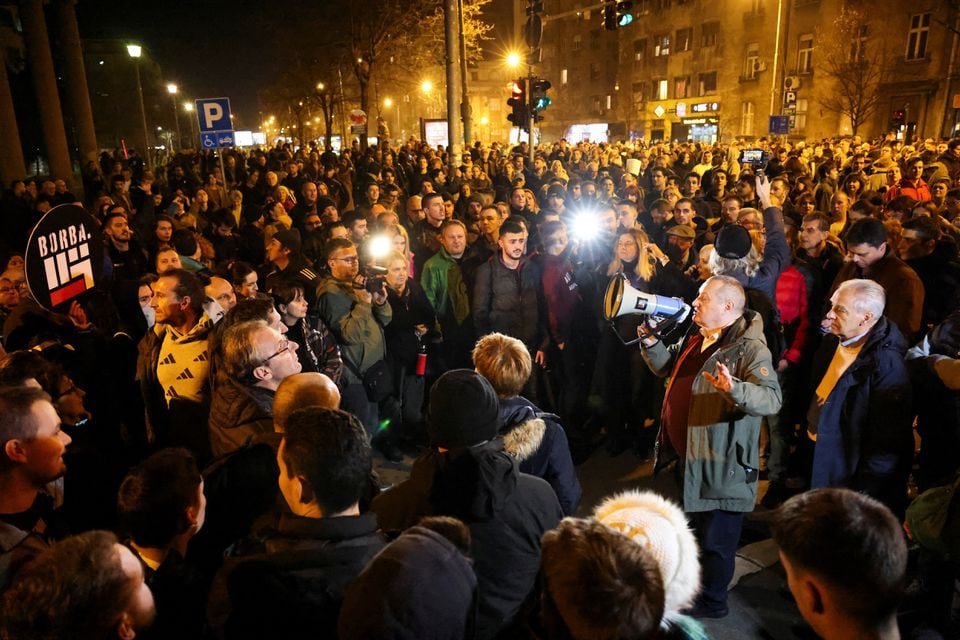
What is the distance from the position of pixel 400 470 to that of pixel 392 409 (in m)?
0.54

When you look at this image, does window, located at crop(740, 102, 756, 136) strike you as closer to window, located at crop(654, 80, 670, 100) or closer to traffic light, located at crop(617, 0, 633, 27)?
window, located at crop(654, 80, 670, 100)

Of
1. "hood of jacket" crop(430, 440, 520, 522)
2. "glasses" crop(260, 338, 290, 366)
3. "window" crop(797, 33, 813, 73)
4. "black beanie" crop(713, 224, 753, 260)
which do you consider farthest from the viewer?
"window" crop(797, 33, 813, 73)

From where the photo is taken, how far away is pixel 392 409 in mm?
5816

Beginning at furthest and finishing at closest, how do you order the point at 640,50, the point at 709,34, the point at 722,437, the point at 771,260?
1. the point at 640,50
2. the point at 709,34
3. the point at 771,260
4. the point at 722,437

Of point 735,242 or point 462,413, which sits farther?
point 735,242

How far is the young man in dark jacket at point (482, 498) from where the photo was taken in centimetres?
232

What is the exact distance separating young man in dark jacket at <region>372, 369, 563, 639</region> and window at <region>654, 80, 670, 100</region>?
5390 centimetres

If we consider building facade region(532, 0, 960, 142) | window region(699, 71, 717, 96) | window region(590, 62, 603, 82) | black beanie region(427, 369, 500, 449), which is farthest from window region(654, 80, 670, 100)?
black beanie region(427, 369, 500, 449)

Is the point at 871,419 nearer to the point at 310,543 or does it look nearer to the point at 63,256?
the point at 310,543

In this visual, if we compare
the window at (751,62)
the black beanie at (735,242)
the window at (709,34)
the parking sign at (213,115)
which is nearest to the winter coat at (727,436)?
the black beanie at (735,242)

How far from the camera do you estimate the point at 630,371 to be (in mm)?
5930

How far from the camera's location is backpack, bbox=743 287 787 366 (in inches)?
187

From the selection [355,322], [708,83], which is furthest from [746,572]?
[708,83]

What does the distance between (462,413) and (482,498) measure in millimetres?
306
